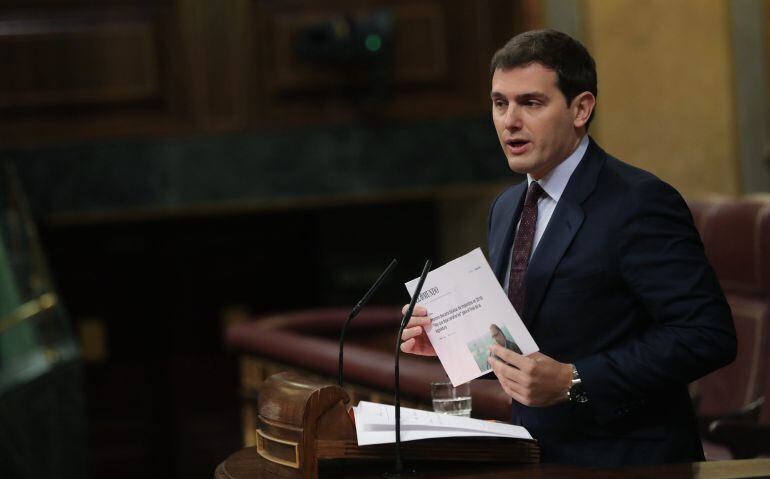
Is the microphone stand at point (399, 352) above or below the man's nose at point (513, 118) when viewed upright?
below

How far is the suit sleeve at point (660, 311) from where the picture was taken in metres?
1.77

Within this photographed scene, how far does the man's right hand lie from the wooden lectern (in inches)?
7.0

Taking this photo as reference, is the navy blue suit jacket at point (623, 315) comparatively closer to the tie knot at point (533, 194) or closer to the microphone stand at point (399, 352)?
the tie knot at point (533, 194)

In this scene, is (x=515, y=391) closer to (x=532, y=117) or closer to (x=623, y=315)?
(x=623, y=315)

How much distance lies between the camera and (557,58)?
1.87 m

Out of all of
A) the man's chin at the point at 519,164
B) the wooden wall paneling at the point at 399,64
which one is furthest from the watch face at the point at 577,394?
the wooden wall paneling at the point at 399,64

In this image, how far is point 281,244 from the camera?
737 centimetres

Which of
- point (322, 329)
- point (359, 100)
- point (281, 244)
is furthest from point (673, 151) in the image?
point (281, 244)

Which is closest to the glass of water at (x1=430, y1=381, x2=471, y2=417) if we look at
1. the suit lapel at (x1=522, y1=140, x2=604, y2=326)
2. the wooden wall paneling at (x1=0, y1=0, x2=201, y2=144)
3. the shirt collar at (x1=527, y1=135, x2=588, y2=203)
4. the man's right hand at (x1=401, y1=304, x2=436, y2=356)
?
the man's right hand at (x1=401, y1=304, x2=436, y2=356)

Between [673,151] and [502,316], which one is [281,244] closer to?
[673,151]

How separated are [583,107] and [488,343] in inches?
16.5

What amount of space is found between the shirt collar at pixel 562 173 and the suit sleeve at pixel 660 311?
0.44 feet

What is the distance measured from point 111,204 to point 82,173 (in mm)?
216

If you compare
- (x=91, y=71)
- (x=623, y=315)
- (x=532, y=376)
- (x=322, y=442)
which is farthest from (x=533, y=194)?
(x=91, y=71)
